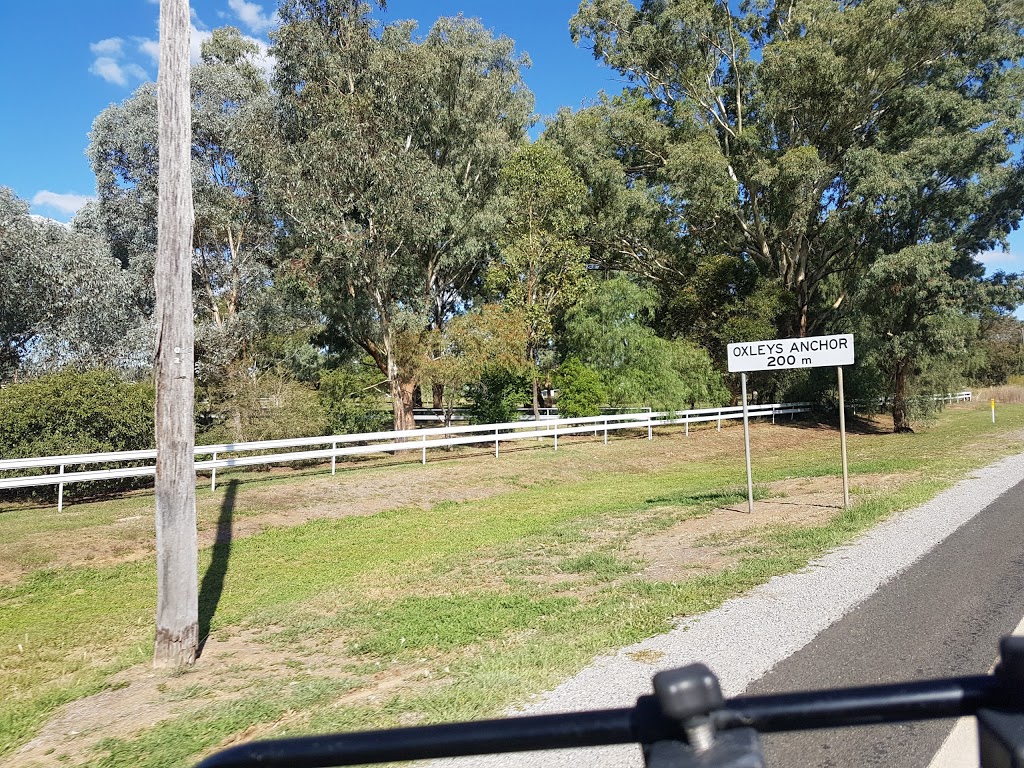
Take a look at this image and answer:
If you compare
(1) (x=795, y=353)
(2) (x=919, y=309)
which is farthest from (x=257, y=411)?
(2) (x=919, y=309)

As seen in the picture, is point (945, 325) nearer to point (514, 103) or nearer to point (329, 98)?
point (514, 103)

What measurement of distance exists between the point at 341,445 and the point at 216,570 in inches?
→ 579

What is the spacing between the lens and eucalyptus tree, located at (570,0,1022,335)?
28516 mm

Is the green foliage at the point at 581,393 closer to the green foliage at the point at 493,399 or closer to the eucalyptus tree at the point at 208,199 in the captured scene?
the green foliage at the point at 493,399

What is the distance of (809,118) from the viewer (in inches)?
1265

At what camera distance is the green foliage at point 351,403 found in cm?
2617

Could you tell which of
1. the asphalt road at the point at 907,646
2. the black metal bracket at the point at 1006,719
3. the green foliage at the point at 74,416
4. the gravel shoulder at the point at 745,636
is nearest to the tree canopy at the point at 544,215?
the green foliage at the point at 74,416

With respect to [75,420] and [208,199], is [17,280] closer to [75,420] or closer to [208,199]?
[208,199]

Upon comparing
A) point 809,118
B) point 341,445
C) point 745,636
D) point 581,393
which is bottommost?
point 745,636

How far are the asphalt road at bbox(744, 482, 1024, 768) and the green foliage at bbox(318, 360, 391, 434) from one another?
21.0 meters

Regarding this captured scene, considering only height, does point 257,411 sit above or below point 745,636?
above

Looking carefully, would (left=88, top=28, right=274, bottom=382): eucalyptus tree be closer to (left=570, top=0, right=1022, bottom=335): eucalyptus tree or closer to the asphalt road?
(left=570, top=0, right=1022, bottom=335): eucalyptus tree

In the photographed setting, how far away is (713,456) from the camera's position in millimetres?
24703

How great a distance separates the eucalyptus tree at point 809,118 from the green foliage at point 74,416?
24.1m
